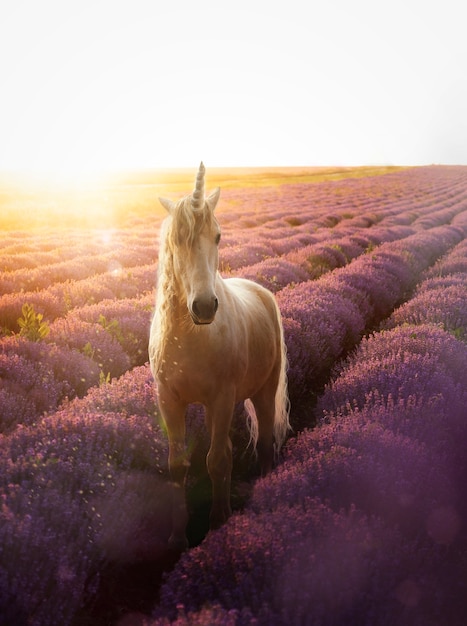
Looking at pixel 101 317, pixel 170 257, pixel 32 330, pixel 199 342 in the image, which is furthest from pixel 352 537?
pixel 101 317

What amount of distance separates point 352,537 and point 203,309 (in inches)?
45.3

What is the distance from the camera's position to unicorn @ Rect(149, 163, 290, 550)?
2.30 metres

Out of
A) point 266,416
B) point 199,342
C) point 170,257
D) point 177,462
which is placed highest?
point 170,257

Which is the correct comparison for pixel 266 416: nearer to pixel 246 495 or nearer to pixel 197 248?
pixel 246 495

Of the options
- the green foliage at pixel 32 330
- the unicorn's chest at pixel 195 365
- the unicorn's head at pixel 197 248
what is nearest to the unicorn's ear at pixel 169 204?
the unicorn's head at pixel 197 248

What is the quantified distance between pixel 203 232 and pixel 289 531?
4.60 ft

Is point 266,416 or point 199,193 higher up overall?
point 199,193

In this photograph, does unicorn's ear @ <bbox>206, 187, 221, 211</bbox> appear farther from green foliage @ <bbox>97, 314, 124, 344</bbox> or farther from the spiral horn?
green foliage @ <bbox>97, 314, 124, 344</bbox>

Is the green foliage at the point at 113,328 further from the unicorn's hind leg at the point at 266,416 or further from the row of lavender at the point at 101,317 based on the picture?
the unicorn's hind leg at the point at 266,416

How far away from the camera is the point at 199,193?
230 centimetres

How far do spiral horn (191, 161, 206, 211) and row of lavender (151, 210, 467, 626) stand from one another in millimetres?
1429

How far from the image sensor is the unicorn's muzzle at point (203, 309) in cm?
220

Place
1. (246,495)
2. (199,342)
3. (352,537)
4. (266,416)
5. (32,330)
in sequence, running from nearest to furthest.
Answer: (352,537), (199,342), (246,495), (266,416), (32,330)

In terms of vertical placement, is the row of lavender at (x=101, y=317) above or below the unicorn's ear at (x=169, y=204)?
below
